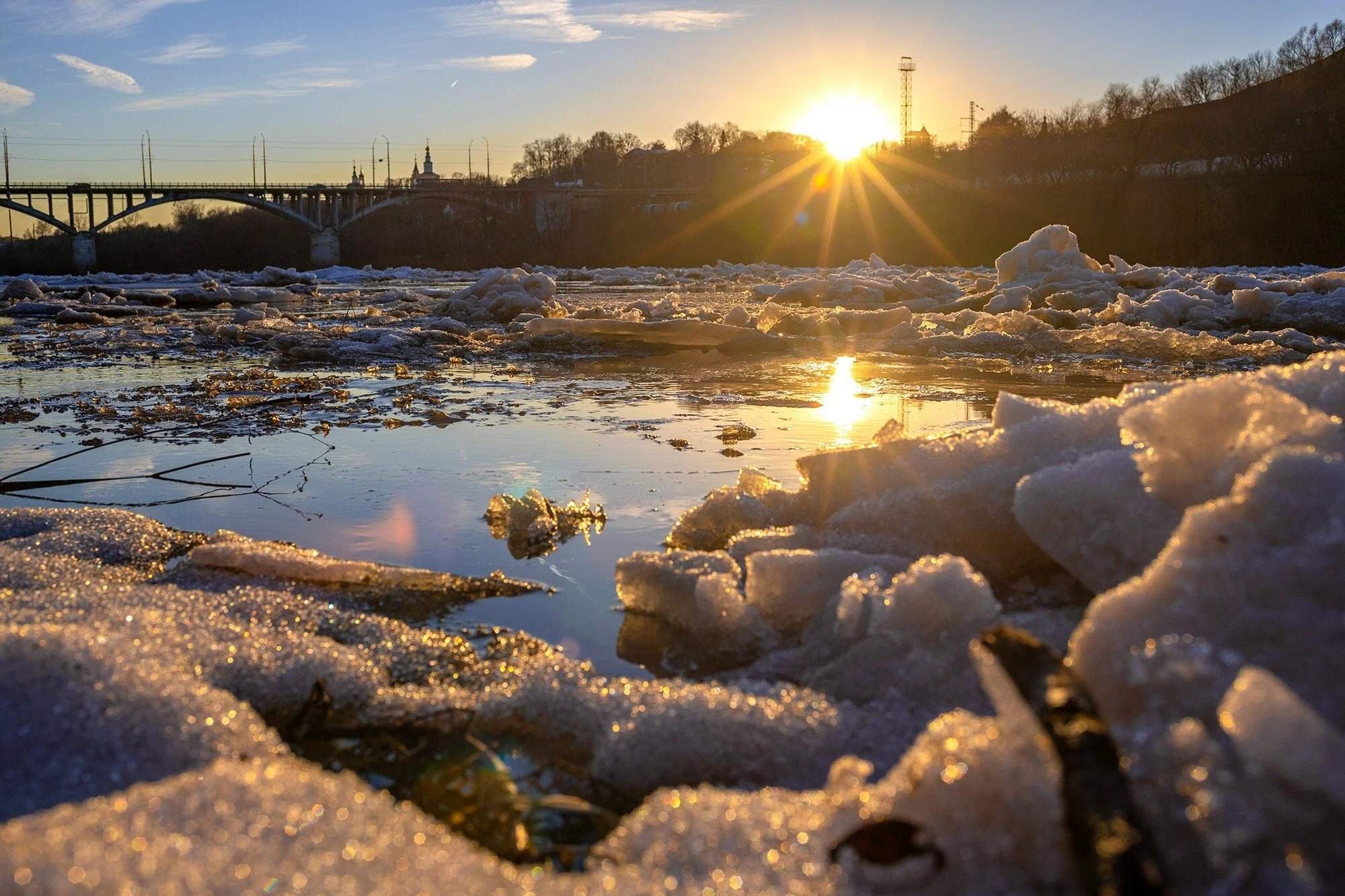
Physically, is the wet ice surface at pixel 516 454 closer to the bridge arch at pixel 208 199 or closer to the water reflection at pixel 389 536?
the water reflection at pixel 389 536

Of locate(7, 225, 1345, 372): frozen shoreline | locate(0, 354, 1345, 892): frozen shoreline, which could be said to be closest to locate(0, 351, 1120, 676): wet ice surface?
locate(0, 354, 1345, 892): frozen shoreline

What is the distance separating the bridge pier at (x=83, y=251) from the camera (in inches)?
2165

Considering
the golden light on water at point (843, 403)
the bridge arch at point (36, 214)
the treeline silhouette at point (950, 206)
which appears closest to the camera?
the golden light on water at point (843, 403)

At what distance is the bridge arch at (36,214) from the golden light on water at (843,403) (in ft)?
196

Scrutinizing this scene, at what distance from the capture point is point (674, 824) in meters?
1.08

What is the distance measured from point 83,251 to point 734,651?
205ft

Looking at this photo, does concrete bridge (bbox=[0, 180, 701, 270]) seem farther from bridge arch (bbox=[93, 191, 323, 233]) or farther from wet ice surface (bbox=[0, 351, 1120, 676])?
wet ice surface (bbox=[0, 351, 1120, 676])

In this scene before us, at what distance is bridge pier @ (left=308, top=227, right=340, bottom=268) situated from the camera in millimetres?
61250

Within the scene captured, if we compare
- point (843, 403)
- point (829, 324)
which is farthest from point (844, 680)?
point (829, 324)

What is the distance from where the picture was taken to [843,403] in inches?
183

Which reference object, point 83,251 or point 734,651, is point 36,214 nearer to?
point 83,251

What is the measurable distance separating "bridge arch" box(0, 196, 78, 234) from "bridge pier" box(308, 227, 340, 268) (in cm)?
1199

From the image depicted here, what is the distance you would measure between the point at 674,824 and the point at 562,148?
97.3 metres

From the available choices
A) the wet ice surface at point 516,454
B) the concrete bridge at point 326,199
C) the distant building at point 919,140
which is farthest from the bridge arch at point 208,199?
A: the wet ice surface at point 516,454
